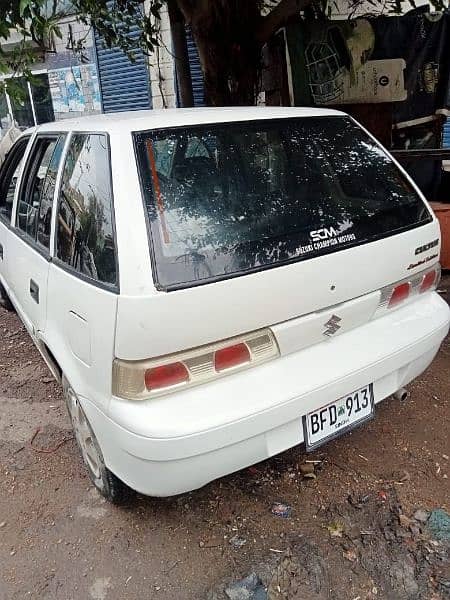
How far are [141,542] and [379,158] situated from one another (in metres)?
2.04

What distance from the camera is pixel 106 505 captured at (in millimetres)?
2303

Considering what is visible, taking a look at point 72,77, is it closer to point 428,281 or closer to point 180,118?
point 180,118

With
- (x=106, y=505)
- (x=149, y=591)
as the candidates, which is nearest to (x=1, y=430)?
(x=106, y=505)

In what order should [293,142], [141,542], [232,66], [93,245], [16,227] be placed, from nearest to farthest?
[93,245]
[141,542]
[293,142]
[16,227]
[232,66]

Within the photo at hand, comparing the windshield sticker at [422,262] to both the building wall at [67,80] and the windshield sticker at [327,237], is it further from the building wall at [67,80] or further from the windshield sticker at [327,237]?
the building wall at [67,80]

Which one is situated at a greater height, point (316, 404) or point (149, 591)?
point (316, 404)

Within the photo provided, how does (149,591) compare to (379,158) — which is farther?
(379,158)

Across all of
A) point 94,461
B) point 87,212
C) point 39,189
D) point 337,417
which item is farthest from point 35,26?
point 337,417

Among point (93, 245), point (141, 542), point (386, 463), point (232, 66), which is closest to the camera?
point (93, 245)

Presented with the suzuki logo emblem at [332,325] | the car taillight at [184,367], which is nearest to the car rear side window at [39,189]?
the car taillight at [184,367]

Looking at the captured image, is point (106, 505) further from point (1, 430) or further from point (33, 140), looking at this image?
point (33, 140)

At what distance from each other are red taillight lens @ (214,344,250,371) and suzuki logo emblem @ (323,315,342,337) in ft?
1.19

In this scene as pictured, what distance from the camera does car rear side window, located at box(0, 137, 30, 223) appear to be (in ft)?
10.9

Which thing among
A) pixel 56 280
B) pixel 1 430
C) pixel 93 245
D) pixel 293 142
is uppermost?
pixel 293 142
